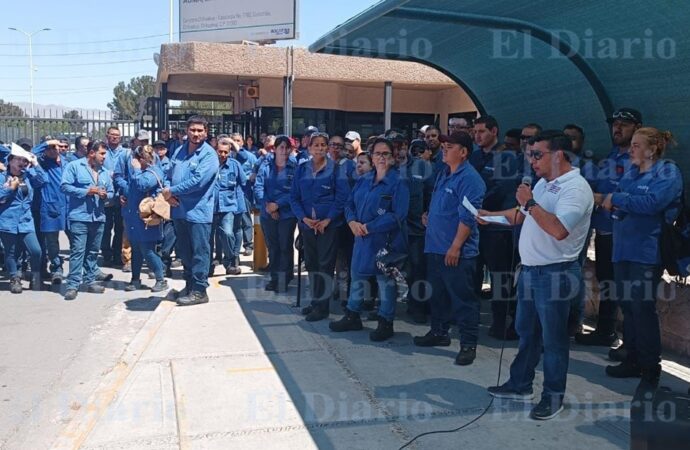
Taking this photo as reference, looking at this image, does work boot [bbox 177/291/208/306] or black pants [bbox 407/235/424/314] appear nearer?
black pants [bbox 407/235/424/314]

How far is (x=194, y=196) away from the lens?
264 inches

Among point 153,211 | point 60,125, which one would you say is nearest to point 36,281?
point 153,211

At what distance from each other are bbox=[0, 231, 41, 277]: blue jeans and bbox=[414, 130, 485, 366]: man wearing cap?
5162mm

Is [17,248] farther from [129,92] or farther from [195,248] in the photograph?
[129,92]

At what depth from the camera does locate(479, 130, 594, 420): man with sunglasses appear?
3771mm

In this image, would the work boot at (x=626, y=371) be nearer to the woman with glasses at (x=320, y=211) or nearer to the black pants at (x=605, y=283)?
the black pants at (x=605, y=283)

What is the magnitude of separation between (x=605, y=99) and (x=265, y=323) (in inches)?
153

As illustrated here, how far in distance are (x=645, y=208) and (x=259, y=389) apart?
2.97m

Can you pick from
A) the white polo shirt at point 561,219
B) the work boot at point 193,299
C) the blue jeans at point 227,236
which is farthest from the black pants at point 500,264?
the blue jeans at point 227,236

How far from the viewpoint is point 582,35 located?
215 inches

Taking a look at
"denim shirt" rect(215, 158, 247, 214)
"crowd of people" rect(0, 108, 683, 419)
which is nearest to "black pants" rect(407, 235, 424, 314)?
"crowd of people" rect(0, 108, 683, 419)

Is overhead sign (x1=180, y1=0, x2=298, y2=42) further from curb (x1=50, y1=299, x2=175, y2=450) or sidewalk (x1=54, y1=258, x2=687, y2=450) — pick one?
sidewalk (x1=54, y1=258, x2=687, y2=450)

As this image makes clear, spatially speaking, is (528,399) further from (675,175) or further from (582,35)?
(582,35)

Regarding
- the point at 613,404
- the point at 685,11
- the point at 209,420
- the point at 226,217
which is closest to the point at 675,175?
the point at 685,11
